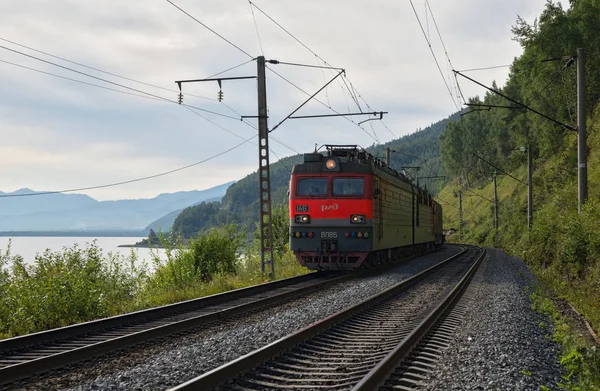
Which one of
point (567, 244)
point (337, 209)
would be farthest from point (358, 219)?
point (567, 244)

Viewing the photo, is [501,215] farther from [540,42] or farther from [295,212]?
[295,212]

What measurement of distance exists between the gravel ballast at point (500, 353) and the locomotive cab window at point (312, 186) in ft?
23.5

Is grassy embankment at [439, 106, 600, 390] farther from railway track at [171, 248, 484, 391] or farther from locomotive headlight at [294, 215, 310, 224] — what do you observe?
locomotive headlight at [294, 215, 310, 224]

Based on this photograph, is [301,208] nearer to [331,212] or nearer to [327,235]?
[331,212]

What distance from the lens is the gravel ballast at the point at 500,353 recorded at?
Answer: 5.65 meters

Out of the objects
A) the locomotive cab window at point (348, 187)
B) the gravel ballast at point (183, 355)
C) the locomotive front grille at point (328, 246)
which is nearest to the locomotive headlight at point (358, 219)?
the locomotive cab window at point (348, 187)

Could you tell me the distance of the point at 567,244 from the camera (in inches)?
630

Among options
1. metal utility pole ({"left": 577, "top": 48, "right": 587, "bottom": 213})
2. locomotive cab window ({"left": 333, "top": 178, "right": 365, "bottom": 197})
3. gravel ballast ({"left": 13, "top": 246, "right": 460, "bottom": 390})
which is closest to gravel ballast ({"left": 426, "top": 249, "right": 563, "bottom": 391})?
gravel ballast ({"left": 13, "top": 246, "right": 460, "bottom": 390})

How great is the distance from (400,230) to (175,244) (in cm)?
862

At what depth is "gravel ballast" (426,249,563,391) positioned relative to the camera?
5.65m

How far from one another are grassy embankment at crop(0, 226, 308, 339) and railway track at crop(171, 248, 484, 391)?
177 inches

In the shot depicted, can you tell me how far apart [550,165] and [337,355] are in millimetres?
46712

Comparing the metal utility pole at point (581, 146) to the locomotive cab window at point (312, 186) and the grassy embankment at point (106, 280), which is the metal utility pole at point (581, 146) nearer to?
the locomotive cab window at point (312, 186)

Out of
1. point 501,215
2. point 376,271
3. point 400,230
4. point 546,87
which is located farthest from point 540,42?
point 376,271
